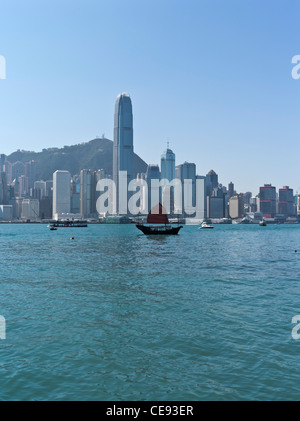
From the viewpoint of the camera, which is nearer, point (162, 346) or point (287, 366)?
point (287, 366)

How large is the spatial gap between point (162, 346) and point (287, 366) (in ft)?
19.8

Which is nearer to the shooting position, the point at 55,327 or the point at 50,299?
the point at 55,327

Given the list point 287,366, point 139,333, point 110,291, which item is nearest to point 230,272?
point 110,291

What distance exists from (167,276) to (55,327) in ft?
73.7

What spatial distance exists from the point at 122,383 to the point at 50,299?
676 inches

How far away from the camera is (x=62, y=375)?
15469mm
